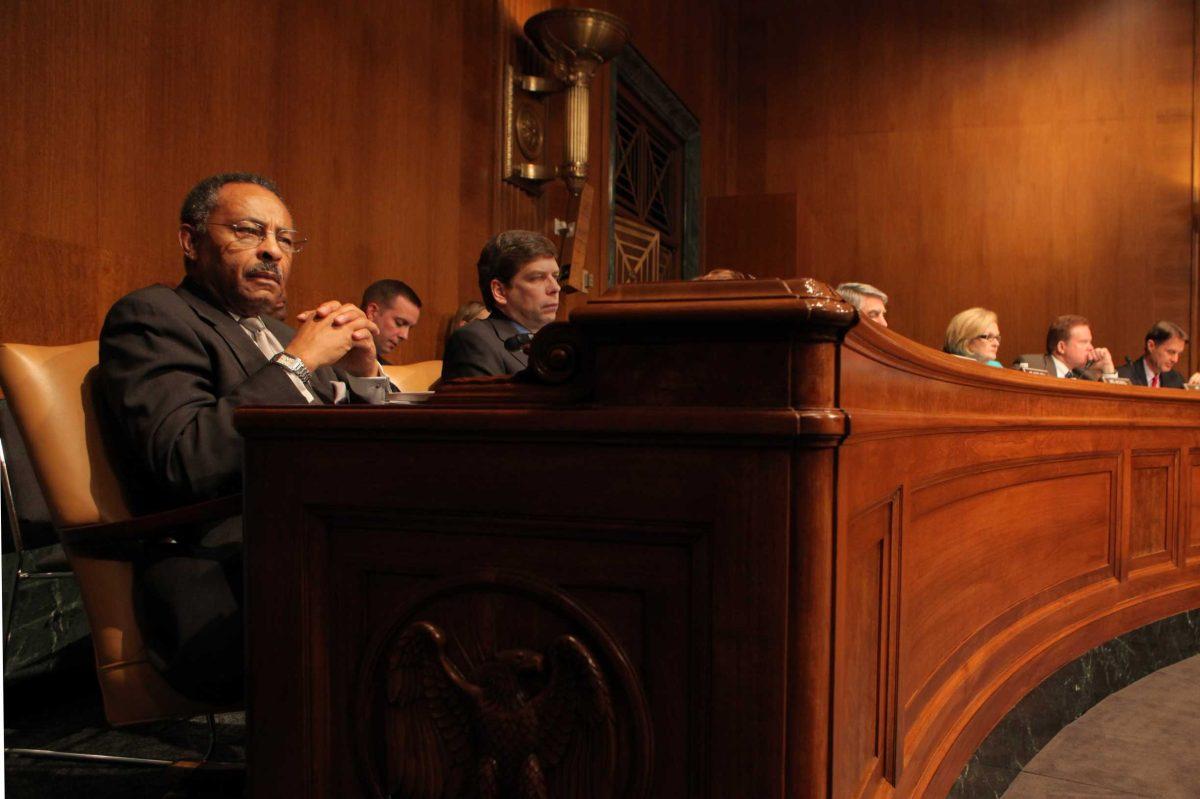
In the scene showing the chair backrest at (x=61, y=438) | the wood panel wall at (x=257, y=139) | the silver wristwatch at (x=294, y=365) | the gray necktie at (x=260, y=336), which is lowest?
the chair backrest at (x=61, y=438)

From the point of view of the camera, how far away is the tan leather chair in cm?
143

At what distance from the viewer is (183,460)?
1.41 metres

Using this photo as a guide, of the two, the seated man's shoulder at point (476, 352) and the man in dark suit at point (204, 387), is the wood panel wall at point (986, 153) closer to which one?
the seated man's shoulder at point (476, 352)

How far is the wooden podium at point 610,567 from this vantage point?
91 cm

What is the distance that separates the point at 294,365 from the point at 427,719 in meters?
0.73

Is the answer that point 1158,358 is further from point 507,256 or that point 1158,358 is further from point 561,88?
point 507,256

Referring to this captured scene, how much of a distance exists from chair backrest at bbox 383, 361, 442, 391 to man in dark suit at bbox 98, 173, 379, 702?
1.14 m

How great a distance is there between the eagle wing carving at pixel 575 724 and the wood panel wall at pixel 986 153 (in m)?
6.49

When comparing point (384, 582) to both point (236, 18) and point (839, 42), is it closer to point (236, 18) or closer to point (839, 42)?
point (236, 18)

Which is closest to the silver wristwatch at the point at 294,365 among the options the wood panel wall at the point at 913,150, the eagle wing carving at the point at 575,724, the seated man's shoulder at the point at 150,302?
the seated man's shoulder at the point at 150,302

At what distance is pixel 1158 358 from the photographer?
18.6 feet

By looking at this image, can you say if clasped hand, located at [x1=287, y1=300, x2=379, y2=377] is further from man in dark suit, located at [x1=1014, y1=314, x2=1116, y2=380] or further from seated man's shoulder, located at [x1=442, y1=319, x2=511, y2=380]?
man in dark suit, located at [x1=1014, y1=314, x2=1116, y2=380]

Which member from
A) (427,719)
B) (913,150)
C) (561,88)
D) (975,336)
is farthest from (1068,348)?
(427,719)

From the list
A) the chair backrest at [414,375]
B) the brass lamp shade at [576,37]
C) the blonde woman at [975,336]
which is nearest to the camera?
the chair backrest at [414,375]
